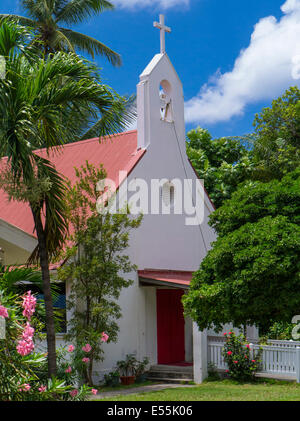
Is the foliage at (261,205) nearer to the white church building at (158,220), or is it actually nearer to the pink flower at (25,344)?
the white church building at (158,220)

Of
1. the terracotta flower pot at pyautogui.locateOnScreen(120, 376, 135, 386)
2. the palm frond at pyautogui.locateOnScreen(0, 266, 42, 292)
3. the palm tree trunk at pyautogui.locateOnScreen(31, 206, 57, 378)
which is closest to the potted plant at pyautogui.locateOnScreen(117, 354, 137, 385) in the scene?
the terracotta flower pot at pyautogui.locateOnScreen(120, 376, 135, 386)

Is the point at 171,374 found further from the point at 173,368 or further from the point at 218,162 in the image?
the point at 218,162

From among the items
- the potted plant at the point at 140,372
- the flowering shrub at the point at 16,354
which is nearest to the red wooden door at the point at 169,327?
the potted plant at the point at 140,372

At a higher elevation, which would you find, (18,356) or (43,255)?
(43,255)

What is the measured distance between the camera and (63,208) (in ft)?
35.3

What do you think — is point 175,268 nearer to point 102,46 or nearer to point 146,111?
point 146,111

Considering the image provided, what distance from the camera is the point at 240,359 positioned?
1641 cm

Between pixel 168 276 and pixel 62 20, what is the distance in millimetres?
18439

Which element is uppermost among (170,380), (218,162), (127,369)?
(218,162)

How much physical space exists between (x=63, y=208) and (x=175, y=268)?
29.0ft

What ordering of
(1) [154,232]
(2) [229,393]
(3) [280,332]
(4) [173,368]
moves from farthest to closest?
(3) [280,332]
(1) [154,232]
(4) [173,368]
(2) [229,393]

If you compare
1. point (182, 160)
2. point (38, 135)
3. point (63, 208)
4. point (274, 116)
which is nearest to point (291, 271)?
point (63, 208)

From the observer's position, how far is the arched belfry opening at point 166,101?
19672 millimetres

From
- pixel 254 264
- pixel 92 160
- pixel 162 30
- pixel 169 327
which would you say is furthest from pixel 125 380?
pixel 162 30
